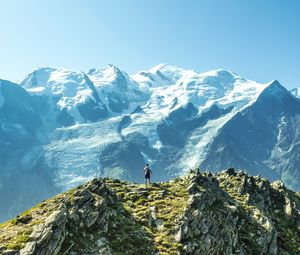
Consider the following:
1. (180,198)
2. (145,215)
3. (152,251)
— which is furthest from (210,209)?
(152,251)

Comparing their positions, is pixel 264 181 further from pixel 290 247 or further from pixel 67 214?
pixel 67 214

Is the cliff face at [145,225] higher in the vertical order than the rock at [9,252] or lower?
lower

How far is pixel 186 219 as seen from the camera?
48156 millimetres

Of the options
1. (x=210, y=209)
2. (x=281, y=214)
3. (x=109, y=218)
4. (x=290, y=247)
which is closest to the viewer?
(x=109, y=218)

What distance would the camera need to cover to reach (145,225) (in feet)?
159

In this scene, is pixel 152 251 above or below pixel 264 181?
above

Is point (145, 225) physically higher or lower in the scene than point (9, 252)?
lower

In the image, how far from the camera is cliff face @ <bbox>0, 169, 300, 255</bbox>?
1513 inches

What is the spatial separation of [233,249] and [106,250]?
15.5 m

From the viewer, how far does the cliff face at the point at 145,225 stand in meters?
38.4

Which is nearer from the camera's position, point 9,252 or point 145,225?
point 9,252

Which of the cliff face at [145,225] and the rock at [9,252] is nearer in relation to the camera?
the rock at [9,252]

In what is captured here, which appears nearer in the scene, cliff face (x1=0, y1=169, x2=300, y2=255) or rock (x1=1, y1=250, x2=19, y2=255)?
rock (x1=1, y1=250, x2=19, y2=255)

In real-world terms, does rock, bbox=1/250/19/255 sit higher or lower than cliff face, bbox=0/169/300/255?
higher
